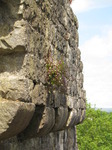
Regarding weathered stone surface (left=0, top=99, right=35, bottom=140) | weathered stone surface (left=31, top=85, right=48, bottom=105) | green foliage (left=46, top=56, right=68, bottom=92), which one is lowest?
weathered stone surface (left=0, top=99, right=35, bottom=140)

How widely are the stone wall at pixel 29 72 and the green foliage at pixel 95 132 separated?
16.4 meters

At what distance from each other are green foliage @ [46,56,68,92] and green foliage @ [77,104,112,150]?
16457mm

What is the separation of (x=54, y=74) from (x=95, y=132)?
18.7 m

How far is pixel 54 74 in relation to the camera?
4965 mm

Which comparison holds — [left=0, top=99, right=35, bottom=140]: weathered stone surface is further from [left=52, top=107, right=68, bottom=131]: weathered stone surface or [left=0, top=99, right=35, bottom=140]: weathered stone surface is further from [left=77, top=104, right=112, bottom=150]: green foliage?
[left=77, top=104, right=112, bottom=150]: green foliage

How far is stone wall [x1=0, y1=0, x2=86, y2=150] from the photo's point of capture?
3.83 meters

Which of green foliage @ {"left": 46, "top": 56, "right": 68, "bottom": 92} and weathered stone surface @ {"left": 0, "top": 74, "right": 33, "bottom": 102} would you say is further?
green foliage @ {"left": 46, "top": 56, "right": 68, "bottom": 92}

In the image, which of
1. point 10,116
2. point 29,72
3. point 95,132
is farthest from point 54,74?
point 95,132

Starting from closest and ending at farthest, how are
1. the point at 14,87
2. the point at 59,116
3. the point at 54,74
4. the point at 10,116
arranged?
1. the point at 10,116
2. the point at 14,87
3. the point at 54,74
4. the point at 59,116

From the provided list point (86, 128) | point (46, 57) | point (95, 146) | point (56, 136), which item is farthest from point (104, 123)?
point (46, 57)

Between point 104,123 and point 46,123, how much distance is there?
64.4 ft

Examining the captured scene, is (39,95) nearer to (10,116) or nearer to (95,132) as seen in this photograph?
(10,116)

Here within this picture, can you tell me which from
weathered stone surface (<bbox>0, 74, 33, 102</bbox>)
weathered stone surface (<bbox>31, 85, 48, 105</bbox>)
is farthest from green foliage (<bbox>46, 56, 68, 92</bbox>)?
weathered stone surface (<bbox>0, 74, 33, 102</bbox>)

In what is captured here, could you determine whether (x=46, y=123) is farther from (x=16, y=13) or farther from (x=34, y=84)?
(x=16, y=13)
